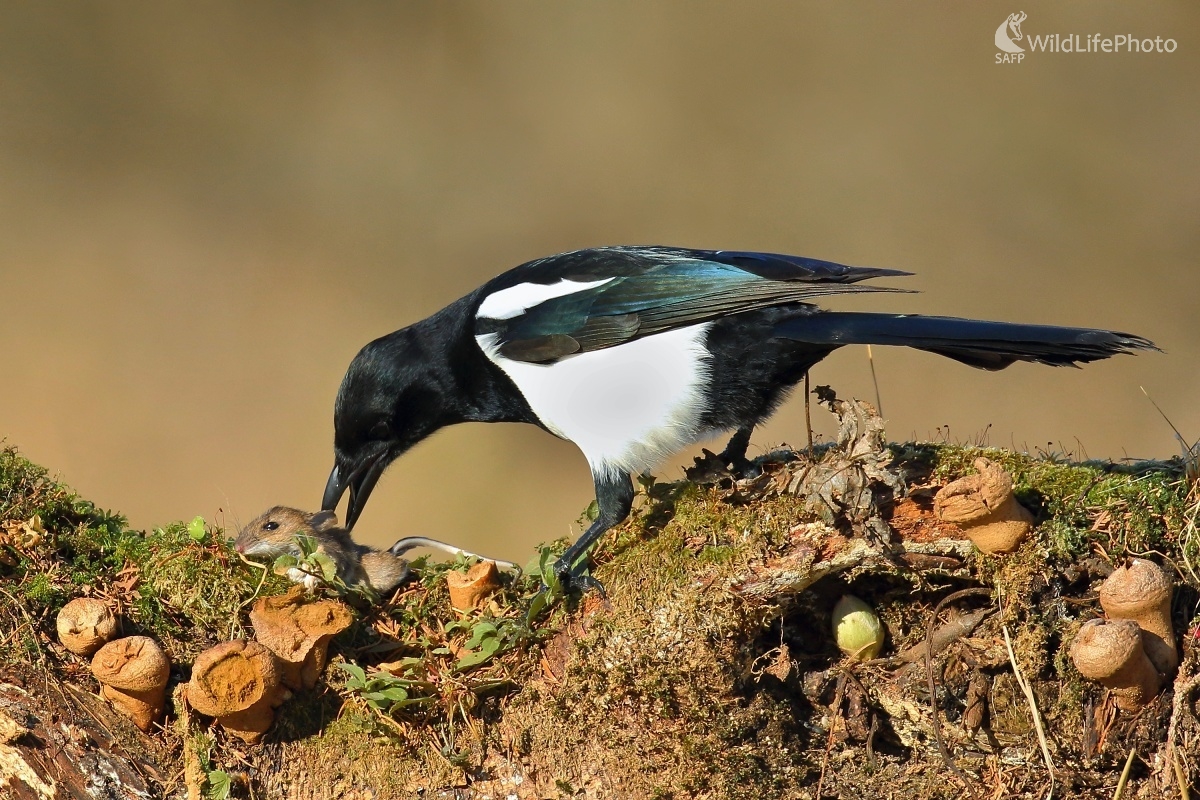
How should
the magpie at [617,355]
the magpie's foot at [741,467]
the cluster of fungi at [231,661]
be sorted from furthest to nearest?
the magpie at [617,355], the magpie's foot at [741,467], the cluster of fungi at [231,661]

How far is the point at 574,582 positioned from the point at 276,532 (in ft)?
2.50

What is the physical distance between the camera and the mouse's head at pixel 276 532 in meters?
2.69

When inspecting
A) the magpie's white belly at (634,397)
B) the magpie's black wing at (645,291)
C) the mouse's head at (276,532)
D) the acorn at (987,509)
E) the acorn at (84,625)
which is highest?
the magpie's black wing at (645,291)

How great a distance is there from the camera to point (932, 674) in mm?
2424

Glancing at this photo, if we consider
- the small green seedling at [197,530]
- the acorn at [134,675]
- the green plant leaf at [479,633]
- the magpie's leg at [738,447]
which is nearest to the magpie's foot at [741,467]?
the magpie's leg at [738,447]

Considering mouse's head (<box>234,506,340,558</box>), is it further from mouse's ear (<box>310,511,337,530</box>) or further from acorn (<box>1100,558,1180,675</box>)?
acorn (<box>1100,558,1180,675</box>)

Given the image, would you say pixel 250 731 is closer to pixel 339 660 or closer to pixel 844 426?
pixel 339 660

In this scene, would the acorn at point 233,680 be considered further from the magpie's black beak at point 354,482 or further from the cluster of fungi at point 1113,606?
the cluster of fungi at point 1113,606

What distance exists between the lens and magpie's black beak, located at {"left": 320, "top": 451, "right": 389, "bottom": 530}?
141 inches

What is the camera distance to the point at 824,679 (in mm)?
2516

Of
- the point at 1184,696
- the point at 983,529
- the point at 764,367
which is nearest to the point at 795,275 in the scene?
the point at 764,367

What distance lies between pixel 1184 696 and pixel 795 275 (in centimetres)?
145

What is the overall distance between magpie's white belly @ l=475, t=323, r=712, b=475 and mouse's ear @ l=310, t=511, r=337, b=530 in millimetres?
741

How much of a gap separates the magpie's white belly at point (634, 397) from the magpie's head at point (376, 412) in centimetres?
50
